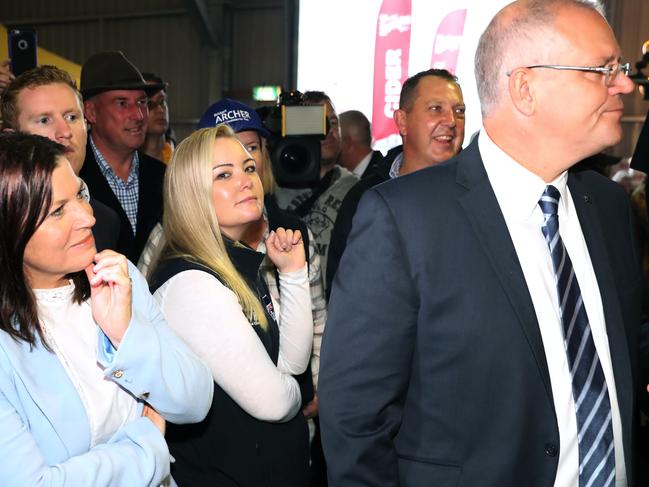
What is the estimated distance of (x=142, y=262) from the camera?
2.53m

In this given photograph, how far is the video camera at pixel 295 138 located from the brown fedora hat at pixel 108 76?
0.67 meters

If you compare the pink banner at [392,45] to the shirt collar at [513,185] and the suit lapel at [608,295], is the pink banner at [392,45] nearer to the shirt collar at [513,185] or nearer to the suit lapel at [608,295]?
the suit lapel at [608,295]

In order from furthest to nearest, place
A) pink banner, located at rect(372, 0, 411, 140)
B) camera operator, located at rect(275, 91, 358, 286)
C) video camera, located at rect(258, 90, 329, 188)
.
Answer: pink banner, located at rect(372, 0, 411, 140) → camera operator, located at rect(275, 91, 358, 286) → video camera, located at rect(258, 90, 329, 188)

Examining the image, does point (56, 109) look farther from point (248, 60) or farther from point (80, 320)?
point (248, 60)

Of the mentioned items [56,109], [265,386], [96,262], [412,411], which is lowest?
[265,386]

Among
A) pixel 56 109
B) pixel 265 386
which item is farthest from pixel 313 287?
pixel 56 109

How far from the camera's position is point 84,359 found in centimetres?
150

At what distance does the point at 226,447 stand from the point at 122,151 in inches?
69.7

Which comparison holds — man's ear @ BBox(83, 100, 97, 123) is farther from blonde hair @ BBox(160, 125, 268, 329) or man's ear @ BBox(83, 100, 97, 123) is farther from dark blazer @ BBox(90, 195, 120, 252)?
blonde hair @ BBox(160, 125, 268, 329)

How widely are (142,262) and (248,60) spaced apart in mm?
10083

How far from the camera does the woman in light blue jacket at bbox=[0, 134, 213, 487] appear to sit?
1.36m

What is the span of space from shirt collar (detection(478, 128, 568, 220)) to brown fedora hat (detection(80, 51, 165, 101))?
7.39ft

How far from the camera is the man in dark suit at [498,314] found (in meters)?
1.33

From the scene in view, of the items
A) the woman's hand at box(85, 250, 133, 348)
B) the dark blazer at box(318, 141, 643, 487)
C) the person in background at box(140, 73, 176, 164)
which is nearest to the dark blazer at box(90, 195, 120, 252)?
the woman's hand at box(85, 250, 133, 348)
